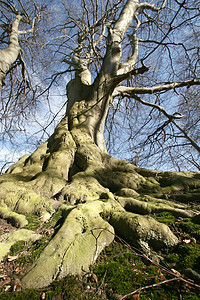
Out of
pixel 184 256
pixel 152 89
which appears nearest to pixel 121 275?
pixel 184 256

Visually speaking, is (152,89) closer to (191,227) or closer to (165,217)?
(165,217)

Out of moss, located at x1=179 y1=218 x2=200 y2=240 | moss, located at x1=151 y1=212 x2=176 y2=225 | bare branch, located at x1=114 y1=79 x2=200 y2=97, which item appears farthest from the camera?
bare branch, located at x1=114 y1=79 x2=200 y2=97

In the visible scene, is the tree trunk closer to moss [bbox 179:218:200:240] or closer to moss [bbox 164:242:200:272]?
moss [bbox 164:242:200:272]

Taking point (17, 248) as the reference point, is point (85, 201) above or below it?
above

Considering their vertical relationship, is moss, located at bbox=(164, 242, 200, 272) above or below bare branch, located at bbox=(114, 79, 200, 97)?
below

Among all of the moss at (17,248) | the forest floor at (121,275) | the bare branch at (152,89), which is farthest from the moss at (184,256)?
the bare branch at (152,89)

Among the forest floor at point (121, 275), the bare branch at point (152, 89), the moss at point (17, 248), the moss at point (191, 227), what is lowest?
the moss at point (17, 248)

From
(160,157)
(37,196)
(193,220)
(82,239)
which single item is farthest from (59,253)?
(160,157)

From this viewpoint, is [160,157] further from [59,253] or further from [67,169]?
[59,253]

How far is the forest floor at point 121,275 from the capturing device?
98 centimetres

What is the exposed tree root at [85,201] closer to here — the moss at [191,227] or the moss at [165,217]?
the moss at [165,217]

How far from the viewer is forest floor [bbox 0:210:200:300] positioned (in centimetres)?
98

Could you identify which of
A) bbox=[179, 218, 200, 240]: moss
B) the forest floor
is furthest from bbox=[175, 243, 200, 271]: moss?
bbox=[179, 218, 200, 240]: moss

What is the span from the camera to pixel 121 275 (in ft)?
3.72
